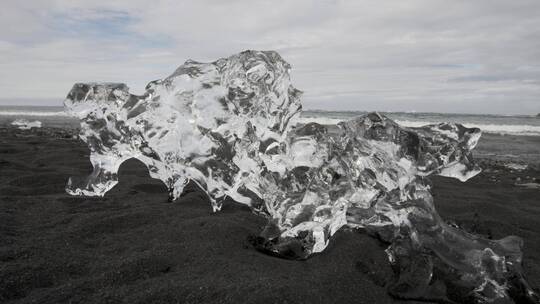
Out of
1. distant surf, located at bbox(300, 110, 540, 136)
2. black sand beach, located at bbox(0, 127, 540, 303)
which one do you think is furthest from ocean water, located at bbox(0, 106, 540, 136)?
black sand beach, located at bbox(0, 127, 540, 303)

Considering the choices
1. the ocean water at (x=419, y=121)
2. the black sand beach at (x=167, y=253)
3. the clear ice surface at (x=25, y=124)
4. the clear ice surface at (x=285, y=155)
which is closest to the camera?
the black sand beach at (x=167, y=253)

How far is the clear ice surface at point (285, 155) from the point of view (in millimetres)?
2086

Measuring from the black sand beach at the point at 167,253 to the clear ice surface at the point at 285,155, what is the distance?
15cm

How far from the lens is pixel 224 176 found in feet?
8.39

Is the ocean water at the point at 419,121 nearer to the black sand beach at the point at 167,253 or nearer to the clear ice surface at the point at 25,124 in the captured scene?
the clear ice surface at the point at 25,124

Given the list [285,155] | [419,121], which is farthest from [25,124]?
[419,121]

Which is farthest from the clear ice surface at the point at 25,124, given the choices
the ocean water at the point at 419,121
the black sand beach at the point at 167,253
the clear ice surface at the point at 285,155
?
the clear ice surface at the point at 285,155

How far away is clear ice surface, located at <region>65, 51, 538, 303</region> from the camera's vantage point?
6.84 ft

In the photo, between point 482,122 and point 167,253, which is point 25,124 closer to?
point 167,253

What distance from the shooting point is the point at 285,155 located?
254 cm

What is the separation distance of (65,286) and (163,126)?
121 centimetres

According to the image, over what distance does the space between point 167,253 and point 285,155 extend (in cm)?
91

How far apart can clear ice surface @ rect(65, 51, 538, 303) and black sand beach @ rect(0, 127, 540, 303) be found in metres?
0.15

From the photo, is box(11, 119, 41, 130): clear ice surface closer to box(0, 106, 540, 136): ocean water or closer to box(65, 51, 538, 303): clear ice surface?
box(0, 106, 540, 136): ocean water
